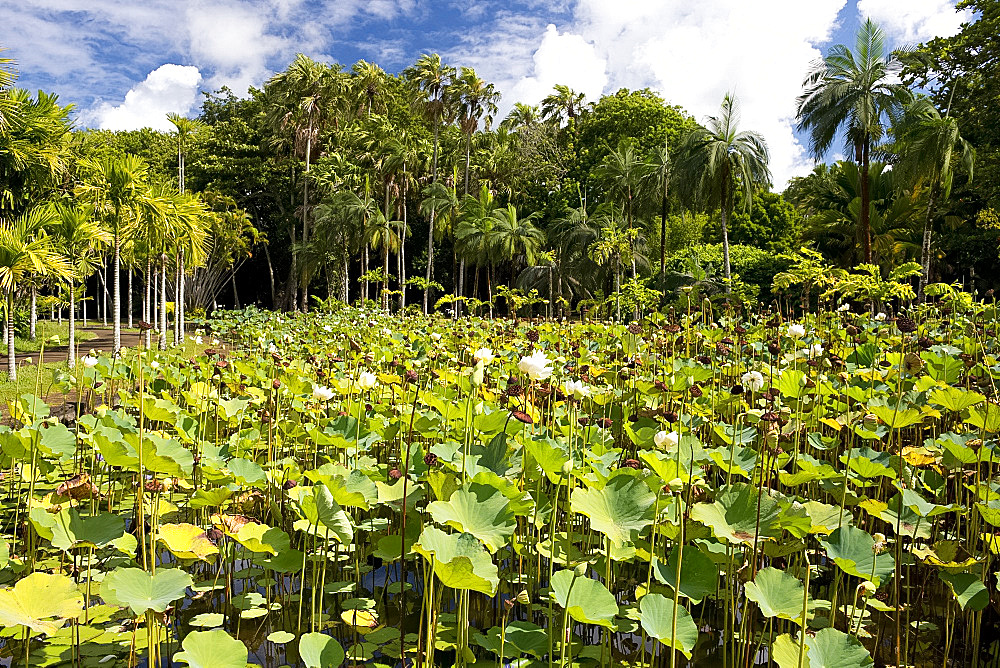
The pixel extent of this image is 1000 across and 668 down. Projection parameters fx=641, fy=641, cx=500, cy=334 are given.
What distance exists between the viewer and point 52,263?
7477 mm

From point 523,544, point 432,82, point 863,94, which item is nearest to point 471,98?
point 432,82

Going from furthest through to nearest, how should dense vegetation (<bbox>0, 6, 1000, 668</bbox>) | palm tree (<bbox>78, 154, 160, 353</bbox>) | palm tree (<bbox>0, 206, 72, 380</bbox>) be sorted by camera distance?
palm tree (<bbox>78, 154, 160, 353</bbox>), palm tree (<bbox>0, 206, 72, 380</bbox>), dense vegetation (<bbox>0, 6, 1000, 668</bbox>)

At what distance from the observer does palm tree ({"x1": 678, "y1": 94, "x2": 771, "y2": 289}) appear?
16828mm

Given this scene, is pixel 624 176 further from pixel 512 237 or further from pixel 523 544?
pixel 523 544

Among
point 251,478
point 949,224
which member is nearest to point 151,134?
point 949,224

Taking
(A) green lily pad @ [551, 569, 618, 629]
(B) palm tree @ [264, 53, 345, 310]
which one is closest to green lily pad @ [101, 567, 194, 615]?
(A) green lily pad @ [551, 569, 618, 629]

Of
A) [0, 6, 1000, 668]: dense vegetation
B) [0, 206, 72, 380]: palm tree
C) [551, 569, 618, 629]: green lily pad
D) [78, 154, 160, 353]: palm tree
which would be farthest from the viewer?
[78, 154, 160, 353]: palm tree

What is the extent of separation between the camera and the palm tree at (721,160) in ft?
55.2

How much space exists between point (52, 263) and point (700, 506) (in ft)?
27.3

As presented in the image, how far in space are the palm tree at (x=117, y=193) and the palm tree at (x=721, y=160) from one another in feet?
42.6

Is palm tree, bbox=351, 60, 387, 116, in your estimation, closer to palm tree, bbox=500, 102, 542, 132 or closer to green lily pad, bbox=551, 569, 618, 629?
palm tree, bbox=500, 102, 542, 132

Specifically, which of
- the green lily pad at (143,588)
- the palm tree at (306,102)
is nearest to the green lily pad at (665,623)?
the green lily pad at (143,588)

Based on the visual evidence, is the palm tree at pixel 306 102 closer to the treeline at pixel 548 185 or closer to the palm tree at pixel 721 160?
the treeline at pixel 548 185

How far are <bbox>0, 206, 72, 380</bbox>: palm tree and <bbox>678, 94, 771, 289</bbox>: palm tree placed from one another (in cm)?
1430
